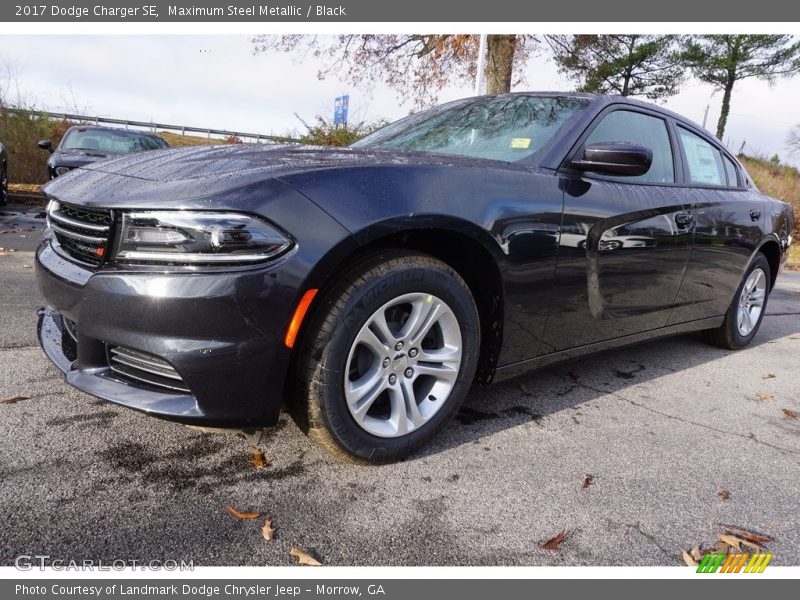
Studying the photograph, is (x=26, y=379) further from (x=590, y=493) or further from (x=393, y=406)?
(x=590, y=493)

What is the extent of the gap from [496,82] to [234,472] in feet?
31.2

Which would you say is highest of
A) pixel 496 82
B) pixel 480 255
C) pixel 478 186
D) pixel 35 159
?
pixel 496 82

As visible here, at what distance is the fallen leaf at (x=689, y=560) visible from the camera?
5.76 ft

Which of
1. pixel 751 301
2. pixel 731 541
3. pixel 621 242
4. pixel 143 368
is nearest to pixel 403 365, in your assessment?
pixel 143 368

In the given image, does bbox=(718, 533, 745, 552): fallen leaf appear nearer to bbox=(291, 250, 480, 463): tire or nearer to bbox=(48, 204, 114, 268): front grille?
bbox=(291, 250, 480, 463): tire

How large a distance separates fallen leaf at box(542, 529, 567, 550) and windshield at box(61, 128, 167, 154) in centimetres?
960

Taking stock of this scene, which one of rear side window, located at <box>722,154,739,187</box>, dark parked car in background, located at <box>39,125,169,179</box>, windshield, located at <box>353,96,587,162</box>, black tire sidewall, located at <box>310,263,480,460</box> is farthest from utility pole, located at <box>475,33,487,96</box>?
black tire sidewall, located at <box>310,263,480,460</box>

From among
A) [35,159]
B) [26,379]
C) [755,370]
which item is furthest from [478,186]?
[35,159]

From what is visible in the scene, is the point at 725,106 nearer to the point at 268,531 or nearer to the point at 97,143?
the point at 97,143

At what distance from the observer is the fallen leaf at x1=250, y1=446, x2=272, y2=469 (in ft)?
6.87

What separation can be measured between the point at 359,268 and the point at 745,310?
12.1ft

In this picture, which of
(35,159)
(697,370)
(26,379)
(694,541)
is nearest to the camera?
(694,541)

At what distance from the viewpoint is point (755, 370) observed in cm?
392

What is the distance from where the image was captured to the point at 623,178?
2893mm
